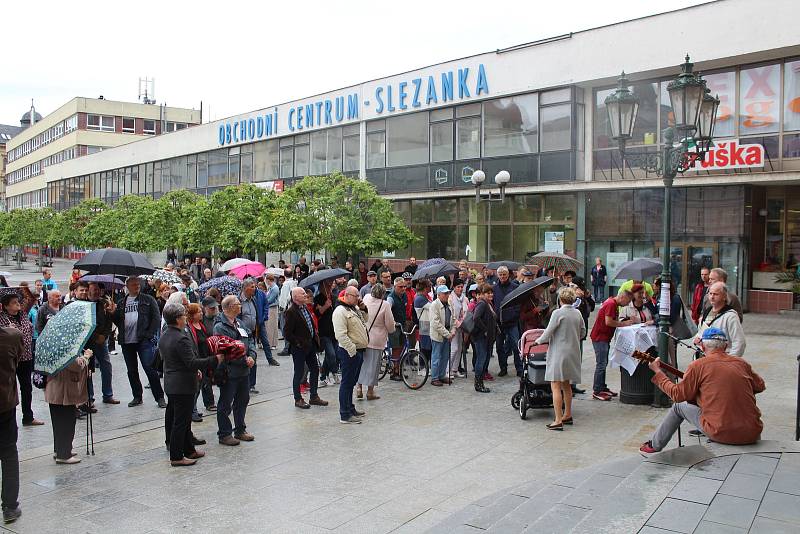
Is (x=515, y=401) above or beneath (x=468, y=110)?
beneath

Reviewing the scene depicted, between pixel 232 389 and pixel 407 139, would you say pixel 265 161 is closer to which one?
pixel 407 139

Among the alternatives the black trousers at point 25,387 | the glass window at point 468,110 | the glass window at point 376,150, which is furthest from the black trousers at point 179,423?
the glass window at point 376,150

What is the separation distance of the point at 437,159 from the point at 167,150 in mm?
27169

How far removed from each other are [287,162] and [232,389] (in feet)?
100

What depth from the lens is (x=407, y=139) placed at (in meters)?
30.7

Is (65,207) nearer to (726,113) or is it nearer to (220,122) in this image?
(220,122)

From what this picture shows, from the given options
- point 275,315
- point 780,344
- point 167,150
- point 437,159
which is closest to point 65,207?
point 167,150

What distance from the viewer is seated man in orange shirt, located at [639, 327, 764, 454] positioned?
6516mm

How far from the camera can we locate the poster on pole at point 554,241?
82.2 ft

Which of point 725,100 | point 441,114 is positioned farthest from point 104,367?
point 441,114

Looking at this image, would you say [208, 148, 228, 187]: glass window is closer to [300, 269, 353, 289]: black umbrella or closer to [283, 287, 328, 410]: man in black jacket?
[300, 269, 353, 289]: black umbrella

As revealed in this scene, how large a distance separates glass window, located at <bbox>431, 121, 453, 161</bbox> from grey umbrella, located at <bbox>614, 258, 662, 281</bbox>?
17.2m

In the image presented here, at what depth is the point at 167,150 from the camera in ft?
162

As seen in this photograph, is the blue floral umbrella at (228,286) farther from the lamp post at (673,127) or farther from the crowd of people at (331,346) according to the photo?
the lamp post at (673,127)
